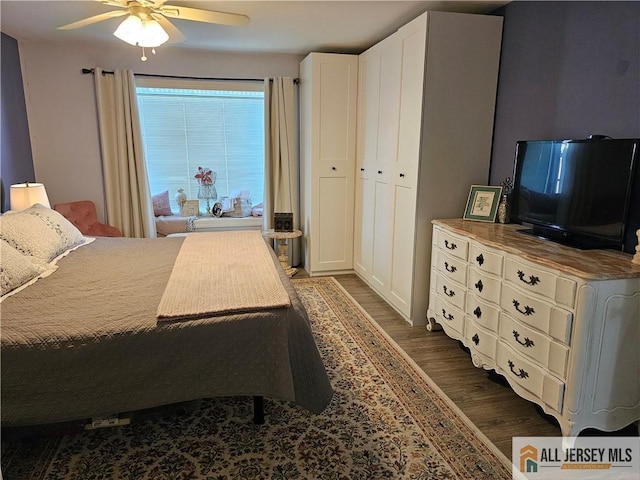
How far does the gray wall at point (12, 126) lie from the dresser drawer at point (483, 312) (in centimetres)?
369

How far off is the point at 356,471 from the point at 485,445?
2.08ft

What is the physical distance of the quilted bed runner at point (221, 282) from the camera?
1.85m

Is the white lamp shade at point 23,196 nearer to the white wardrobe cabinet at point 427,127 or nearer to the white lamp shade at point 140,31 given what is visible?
the white lamp shade at point 140,31

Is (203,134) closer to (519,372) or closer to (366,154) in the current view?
(366,154)

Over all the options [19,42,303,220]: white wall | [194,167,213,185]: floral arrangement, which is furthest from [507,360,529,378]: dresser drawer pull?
[19,42,303,220]: white wall

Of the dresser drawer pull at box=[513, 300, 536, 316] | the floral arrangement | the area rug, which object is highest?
the floral arrangement

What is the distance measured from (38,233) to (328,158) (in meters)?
2.63

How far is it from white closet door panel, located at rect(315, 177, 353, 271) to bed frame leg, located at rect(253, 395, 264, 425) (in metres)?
2.49

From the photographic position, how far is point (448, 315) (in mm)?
2869

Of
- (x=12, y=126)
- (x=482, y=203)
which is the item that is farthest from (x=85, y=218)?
(x=482, y=203)

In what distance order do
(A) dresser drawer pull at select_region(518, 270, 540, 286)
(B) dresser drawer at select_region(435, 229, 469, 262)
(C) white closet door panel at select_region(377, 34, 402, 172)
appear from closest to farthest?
(A) dresser drawer pull at select_region(518, 270, 540, 286) < (B) dresser drawer at select_region(435, 229, 469, 262) < (C) white closet door panel at select_region(377, 34, 402, 172)

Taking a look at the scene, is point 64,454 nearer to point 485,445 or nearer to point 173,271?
point 173,271

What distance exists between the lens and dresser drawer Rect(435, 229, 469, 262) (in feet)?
8.64

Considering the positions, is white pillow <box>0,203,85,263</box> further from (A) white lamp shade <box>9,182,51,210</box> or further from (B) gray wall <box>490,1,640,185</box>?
(B) gray wall <box>490,1,640,185</box>
